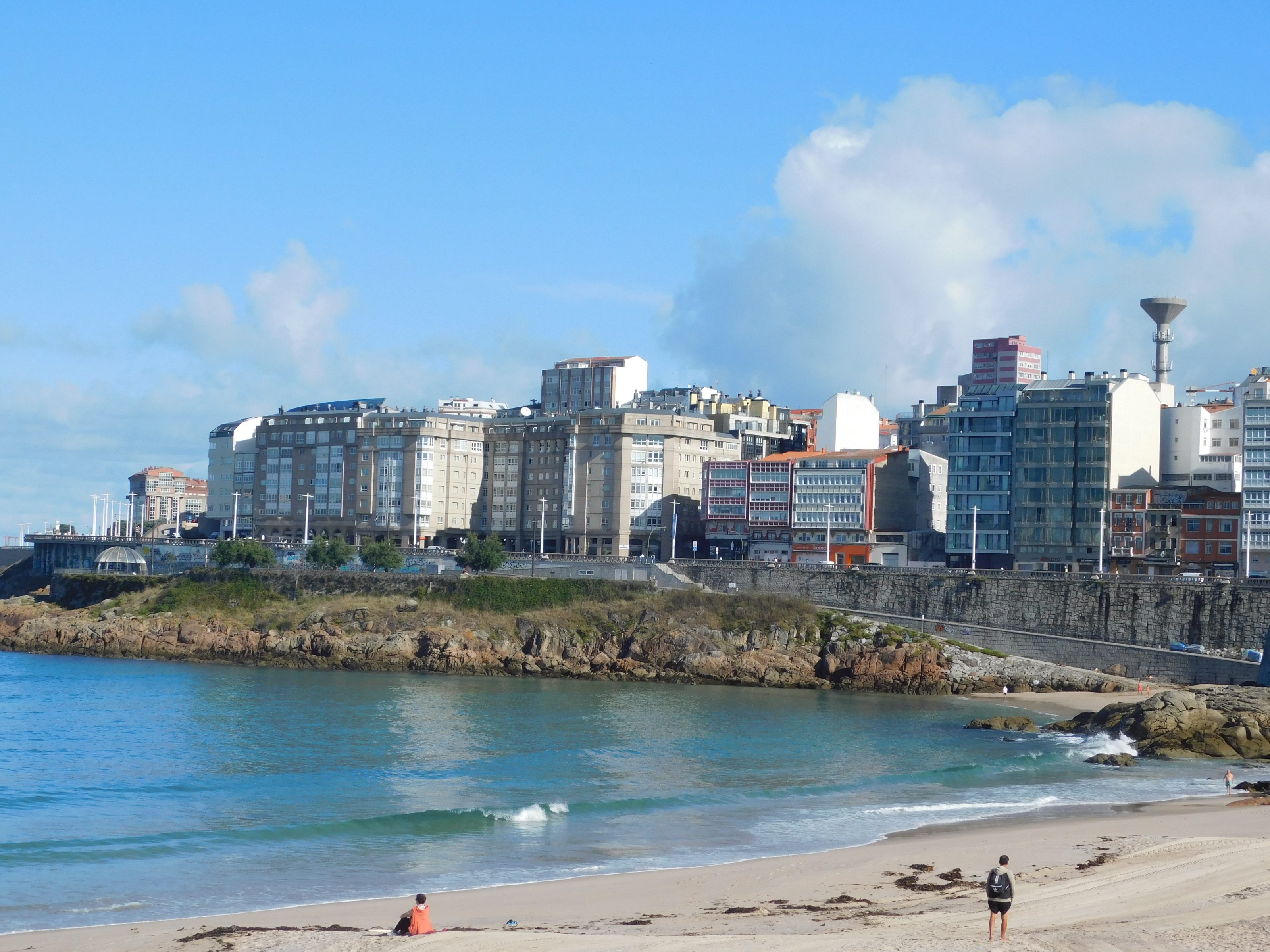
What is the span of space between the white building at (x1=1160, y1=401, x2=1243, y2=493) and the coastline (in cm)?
7573

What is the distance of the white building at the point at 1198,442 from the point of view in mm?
109894

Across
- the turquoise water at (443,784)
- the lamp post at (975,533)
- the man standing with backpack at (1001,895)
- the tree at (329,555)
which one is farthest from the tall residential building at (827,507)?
the man standing with backpack at (1001,895)

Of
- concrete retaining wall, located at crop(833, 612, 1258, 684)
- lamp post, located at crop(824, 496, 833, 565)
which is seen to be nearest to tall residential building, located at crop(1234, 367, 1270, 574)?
concrete retaining wall, located at crop(833, 612, 1258, 684)

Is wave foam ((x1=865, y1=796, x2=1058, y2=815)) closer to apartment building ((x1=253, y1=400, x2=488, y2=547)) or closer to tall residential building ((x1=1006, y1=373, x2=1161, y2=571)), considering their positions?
tall residential building ((x1=1006, y1=373, x2=1161, y2=571))

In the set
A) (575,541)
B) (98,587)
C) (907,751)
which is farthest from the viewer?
(575,541)

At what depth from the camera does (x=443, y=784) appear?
48.9 m

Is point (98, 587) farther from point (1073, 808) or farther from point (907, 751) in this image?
point (1073, 808)

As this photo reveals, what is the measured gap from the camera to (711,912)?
1193 inches

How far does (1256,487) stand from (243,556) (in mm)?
72808

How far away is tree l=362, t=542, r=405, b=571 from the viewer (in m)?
111

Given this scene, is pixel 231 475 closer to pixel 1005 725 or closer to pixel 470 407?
pixel 470 407

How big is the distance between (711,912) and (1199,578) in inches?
2541

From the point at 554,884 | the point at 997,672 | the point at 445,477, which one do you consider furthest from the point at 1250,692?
the point at 445,477

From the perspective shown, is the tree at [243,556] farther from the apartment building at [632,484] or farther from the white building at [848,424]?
the white building at [848,424]
